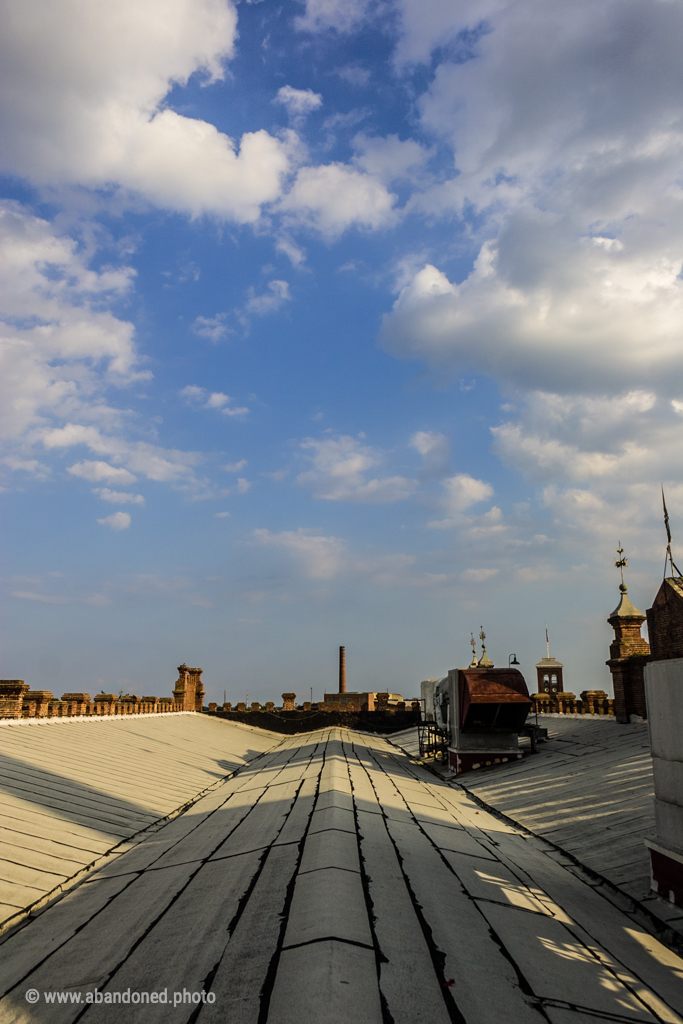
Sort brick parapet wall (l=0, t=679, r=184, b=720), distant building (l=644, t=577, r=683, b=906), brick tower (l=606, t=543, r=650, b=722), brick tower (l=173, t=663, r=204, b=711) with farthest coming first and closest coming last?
1. brick tower (l=173, t=663, r=204, b=711)
2. brick tower (l=606, t=543, r=650, b=722)
3. brick parapet wall (l=0, t=679, r=184, b=720)
4. distant building (l=644, t=577, r=683, b=906)

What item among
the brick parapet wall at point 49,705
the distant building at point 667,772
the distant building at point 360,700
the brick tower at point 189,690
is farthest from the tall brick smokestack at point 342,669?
the distant building at point 667,772

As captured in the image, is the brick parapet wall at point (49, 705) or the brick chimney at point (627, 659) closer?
the brick parapet wall at point (49, 705)

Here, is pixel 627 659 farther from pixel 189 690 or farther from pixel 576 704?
pixel 189 690

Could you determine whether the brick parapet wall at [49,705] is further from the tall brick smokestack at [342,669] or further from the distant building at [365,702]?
the tall brick smokestack at [342,669]

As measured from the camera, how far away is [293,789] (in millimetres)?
11984

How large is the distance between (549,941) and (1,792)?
322 inches

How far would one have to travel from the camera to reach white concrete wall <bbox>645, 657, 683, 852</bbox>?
838 cm

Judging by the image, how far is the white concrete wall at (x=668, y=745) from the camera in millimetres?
8383

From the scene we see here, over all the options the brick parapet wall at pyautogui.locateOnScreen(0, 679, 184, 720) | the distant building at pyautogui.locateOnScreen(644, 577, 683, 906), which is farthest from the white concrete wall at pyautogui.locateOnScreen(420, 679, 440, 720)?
the distant building at pyautogui.locateOnScreen(644, 577, 683, 906)

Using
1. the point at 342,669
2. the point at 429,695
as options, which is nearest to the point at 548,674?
the point at 342,669

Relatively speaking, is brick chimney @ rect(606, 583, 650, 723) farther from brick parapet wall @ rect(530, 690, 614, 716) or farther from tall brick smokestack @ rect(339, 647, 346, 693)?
tall brick smokestack @ rect(339, 647, 346, 693)

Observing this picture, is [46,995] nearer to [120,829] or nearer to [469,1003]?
[469,1003]

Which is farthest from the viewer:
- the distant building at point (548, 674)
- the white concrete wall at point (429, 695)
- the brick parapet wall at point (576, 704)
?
the distant building at point (548, 674)

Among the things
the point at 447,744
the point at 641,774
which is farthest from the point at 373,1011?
the point at 447,744
